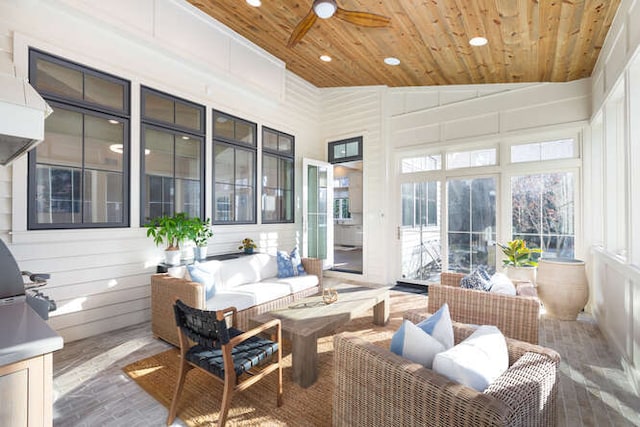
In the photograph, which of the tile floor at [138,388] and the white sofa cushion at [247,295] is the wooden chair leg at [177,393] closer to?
the tile floor at [138,388]

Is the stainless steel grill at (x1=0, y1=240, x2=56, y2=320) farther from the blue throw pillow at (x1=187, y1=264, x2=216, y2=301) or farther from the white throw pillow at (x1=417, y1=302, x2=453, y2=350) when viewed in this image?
the white throw pillow at (x1=417, y1=302, x2=453, y2=350)

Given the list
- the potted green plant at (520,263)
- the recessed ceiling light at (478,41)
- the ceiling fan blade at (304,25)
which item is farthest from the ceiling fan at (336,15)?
the potted green plant at (520,263)

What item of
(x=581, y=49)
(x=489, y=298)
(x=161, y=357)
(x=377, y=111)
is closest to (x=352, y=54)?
(x=377, y=111)

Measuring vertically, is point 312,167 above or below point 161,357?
above

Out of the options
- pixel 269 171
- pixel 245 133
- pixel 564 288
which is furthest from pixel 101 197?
pixel 564 288

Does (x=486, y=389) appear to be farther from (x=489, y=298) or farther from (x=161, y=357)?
(x=161, y=357)

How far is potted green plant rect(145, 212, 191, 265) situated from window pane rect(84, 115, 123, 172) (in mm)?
743

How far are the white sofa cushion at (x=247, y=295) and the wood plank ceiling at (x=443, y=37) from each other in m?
3.18

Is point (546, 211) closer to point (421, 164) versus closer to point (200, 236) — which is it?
point (421, 164)

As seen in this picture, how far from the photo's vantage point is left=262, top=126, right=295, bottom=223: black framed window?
530cm

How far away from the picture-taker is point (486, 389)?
1218 mm

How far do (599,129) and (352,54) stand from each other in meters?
3.28

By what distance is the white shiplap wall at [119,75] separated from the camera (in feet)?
9.13

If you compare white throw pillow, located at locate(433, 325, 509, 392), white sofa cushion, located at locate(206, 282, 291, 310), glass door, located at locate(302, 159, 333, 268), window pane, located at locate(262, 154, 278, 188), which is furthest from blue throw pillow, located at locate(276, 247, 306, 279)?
white throw pillow, located at locate(433, 325, 509, 392)
